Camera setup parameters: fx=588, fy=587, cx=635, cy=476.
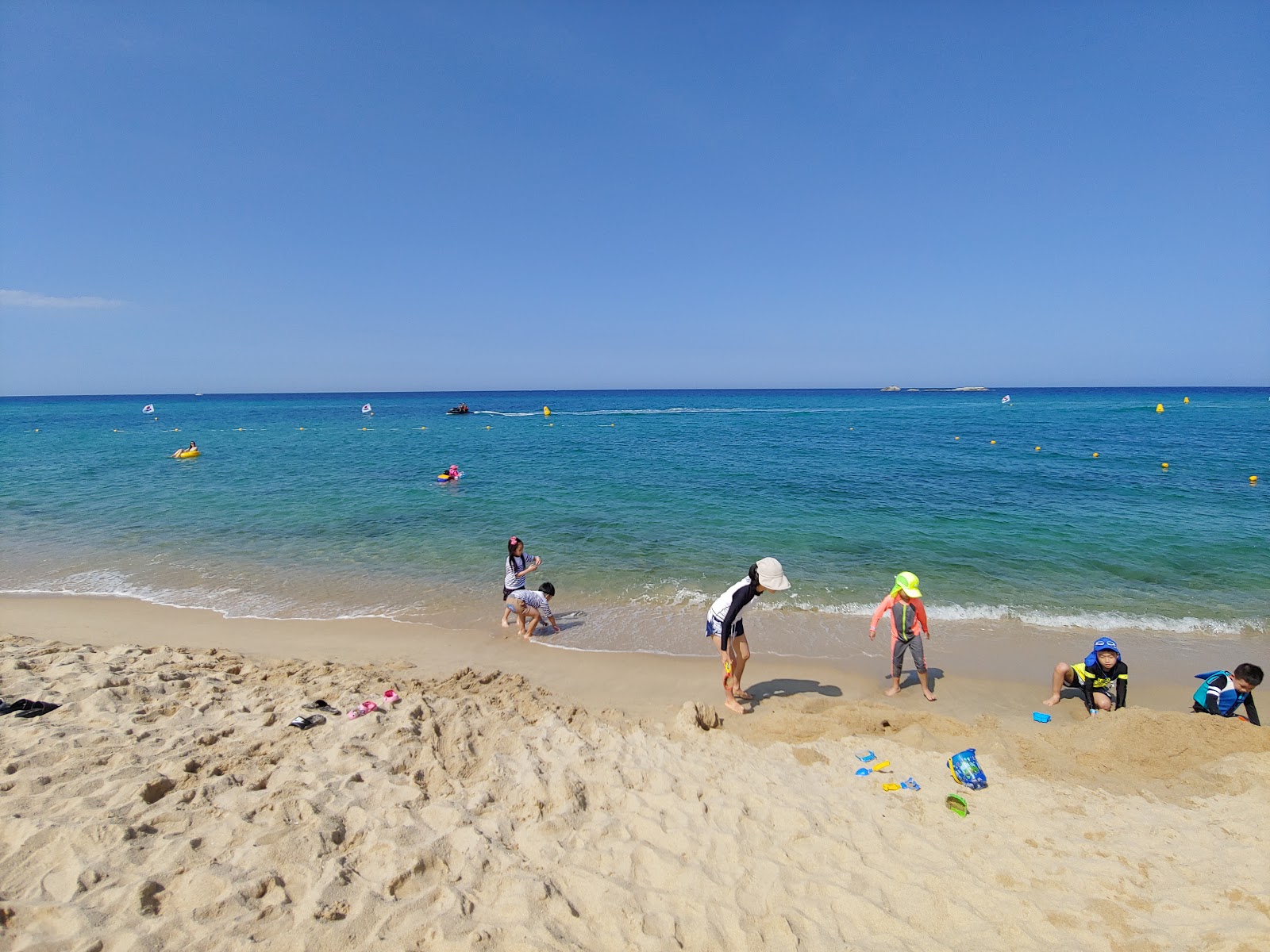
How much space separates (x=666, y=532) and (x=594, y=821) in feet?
35.9

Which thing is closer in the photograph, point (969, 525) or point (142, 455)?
point (969, 525)

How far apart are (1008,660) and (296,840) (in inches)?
360

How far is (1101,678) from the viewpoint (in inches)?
280

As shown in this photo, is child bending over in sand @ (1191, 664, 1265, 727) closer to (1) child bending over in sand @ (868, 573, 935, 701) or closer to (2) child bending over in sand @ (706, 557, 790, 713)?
(1) child bending over in sand @ (868, 573, 935, 701)

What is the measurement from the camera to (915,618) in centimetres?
752

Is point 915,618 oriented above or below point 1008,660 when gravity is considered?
above

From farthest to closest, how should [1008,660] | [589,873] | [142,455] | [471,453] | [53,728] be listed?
[471,453]
[142,455]
[1008,660]
[53,728]
[589,873]

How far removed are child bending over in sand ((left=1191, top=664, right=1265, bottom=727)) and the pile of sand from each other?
0.54 m

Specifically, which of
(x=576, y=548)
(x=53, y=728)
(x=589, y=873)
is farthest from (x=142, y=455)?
(x=589, y=873)

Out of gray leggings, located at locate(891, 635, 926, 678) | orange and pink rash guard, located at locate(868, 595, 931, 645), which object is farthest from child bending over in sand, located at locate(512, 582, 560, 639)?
gray leggings, located at locate(891, 635, 926, 678)

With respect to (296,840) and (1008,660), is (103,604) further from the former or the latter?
(1008,660)

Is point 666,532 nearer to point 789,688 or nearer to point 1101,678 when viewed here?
point 789,688

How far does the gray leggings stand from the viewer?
24.7ft

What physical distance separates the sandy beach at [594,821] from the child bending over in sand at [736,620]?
41 centimetres
